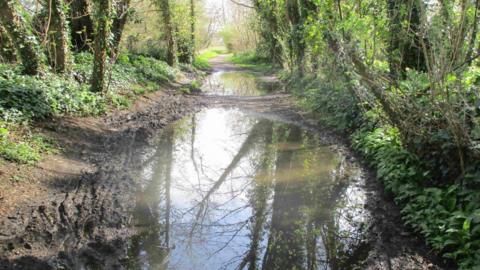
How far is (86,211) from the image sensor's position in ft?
18.7

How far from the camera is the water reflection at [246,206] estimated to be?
4.95 m

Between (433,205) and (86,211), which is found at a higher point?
(433,205)

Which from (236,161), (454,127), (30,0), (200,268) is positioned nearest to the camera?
(200,268)

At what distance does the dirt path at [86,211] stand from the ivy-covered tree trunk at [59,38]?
223 cm

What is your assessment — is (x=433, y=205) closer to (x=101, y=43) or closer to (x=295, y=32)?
(x=101, y=43)

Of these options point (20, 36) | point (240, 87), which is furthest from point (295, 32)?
point (20, 36)

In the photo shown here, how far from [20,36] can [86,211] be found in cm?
599

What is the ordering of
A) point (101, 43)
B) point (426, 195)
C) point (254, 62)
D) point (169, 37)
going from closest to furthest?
point (426, 195), point (101, 43), point (169, 37), point (254, 62)

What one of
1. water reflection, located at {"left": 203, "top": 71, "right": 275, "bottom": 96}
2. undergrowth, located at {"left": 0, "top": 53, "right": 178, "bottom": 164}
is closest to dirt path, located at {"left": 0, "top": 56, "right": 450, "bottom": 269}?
undergrowth, located at {"left": 0, "top": 53, "right": 178, "bottom": 164}

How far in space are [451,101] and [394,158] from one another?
1.73 meters

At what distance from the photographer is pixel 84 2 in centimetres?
1292

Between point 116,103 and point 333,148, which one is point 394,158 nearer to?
point 333,148

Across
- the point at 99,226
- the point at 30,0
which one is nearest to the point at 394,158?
the point at 99,226

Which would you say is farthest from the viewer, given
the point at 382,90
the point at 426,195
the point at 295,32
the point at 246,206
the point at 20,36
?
the point at 295,32
